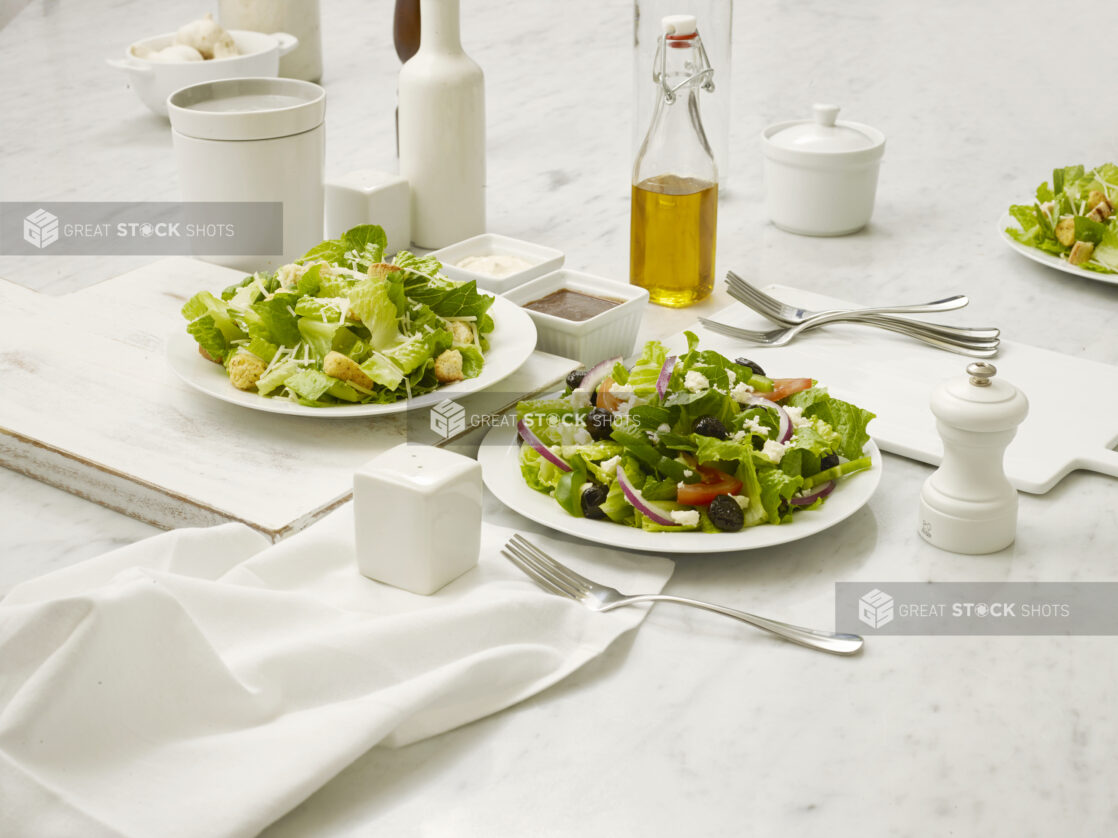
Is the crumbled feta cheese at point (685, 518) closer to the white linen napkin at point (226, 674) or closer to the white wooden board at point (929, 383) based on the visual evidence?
the white linen napkin at point (226, 674)

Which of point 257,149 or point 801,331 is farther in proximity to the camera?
point 257,149

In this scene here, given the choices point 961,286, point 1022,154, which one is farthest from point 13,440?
point 1022,154

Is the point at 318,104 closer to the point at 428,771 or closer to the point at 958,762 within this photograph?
the point at 428,771

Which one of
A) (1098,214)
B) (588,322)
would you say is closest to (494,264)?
(588,322)

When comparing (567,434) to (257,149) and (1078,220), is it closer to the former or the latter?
(257,149)

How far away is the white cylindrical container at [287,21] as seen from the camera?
2.25 meters

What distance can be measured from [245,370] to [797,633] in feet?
1.88

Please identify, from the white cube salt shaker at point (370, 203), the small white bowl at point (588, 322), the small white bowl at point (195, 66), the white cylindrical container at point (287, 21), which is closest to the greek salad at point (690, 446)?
the small white bowl at point (588, 322)

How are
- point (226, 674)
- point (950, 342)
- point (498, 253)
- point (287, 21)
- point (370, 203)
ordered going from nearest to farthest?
point (226, 674)
point (950, 342)
point (498, 253)
point (370, 203)
point (287, 21)

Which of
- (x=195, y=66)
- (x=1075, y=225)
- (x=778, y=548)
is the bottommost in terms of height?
(x=778, y=548)

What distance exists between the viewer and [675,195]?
4.80ft

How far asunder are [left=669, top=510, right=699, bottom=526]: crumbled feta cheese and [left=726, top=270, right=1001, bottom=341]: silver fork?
515mm

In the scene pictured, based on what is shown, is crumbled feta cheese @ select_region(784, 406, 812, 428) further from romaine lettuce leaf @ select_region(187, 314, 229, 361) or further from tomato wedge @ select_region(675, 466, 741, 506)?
romaine lettuce leaf @ select_region(187, 314, 229, 361)

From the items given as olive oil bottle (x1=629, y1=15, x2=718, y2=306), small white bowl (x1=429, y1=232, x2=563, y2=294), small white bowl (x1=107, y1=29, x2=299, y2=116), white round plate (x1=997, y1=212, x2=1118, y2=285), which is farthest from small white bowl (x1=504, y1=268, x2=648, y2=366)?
small white bowl (x1=107, y1=29, x2=299, y2=116)
